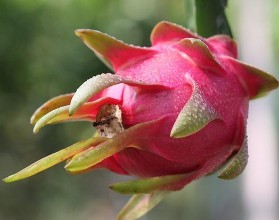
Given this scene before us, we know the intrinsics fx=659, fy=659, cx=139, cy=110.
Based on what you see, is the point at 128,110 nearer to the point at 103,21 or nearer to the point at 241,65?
the point at 241,65

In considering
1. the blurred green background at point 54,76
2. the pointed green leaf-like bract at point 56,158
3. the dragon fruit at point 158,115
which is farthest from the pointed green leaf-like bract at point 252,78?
the blurred green background at point 54,76

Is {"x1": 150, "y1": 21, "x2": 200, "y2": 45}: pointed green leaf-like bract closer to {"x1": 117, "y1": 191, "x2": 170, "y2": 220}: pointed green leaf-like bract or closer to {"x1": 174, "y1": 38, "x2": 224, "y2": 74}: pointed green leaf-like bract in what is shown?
{"x1": 174, "y1": 38, "x2": 224, "y2": 74}: pointed green leaf-like bract

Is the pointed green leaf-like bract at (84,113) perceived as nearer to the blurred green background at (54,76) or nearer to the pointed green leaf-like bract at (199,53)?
the pointed green leaf-like bract at (199,53)

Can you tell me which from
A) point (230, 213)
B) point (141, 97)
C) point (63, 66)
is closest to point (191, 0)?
point (141, 97)

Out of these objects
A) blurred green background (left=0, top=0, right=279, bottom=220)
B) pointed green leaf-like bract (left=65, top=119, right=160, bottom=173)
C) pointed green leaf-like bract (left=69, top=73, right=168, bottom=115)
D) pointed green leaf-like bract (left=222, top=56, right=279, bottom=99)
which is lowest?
blurred green background (left=0, top=0, right=279, bottom=220)

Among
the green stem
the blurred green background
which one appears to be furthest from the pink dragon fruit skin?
the blurred green background

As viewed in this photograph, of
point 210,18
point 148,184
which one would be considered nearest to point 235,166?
point 148,184
